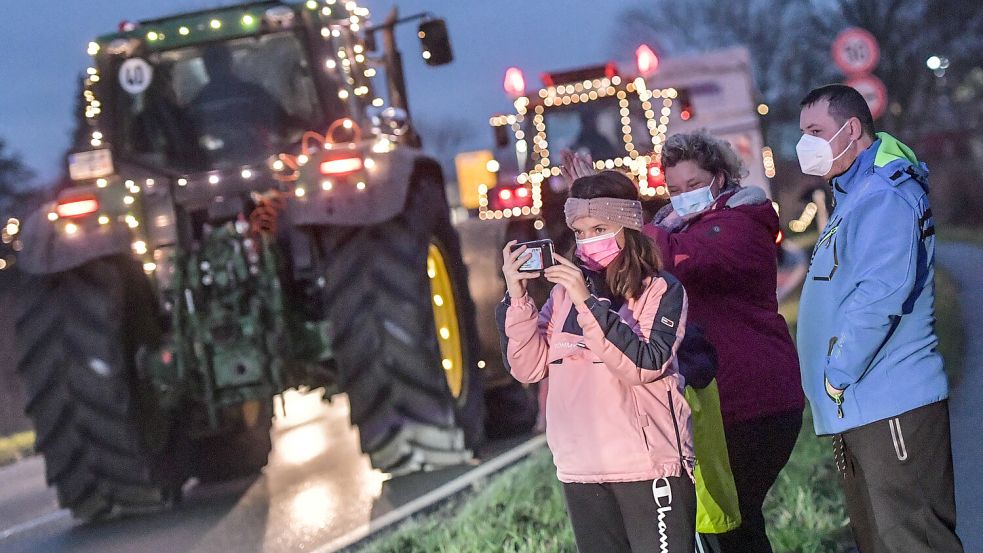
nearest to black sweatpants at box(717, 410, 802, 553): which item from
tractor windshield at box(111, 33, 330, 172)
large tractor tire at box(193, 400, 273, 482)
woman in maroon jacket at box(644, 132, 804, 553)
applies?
woman in maroon jacket at box(644, 132, 804, 553)

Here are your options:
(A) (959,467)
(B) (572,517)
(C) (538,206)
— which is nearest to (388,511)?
(A) (959,467)

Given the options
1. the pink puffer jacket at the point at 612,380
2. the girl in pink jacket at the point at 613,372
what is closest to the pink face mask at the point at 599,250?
the girl in pink jacket at the point at 613,372

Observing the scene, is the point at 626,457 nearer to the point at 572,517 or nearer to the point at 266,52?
the point at 572,517

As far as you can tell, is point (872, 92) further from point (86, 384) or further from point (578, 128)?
point (86, 384)

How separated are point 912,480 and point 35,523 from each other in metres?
6.66

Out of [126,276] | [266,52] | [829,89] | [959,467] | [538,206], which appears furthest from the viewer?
[538,206]

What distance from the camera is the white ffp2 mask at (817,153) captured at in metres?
4.17

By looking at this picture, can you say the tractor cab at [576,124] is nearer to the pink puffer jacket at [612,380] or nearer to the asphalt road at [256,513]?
the asphalt road at [256,513]

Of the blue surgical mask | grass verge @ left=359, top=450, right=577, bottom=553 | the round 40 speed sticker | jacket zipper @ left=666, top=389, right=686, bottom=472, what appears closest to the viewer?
jacket zipper @ left=666, top=389, right=686, bottom=472

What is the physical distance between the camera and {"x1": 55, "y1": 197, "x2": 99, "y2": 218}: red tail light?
814 cm

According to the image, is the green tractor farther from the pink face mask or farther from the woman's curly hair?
the pink face mask

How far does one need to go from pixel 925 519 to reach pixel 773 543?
1.83m

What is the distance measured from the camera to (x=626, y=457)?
153 inches

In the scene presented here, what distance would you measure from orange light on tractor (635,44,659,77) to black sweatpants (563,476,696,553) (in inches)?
476
